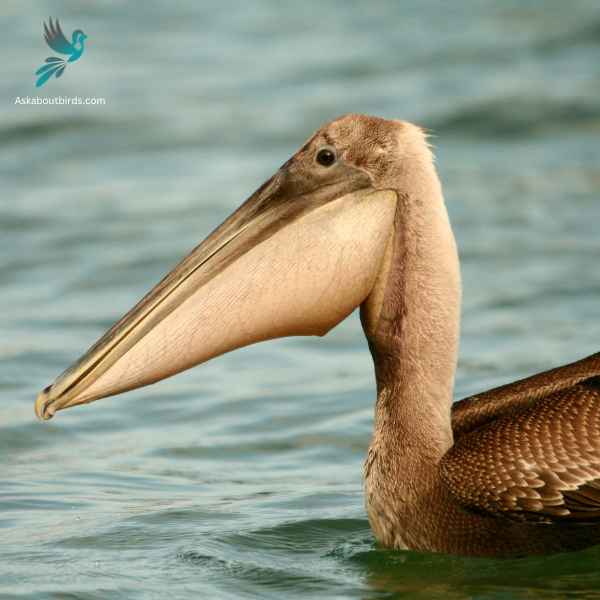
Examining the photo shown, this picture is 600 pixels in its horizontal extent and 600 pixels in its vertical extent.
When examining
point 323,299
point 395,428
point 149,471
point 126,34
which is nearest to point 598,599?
point 395,428

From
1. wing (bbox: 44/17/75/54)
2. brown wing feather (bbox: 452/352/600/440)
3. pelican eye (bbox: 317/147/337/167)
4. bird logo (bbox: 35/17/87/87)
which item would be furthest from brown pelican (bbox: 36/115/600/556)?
wing (bbox: 44/17/75/54)

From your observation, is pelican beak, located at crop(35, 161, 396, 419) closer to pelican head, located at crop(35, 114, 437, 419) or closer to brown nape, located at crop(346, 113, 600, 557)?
pelican head, located at crop(35, 114, 437, 419)

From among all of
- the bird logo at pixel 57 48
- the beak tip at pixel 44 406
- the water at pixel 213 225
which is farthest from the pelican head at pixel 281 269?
the bird logo at pixel 57 48

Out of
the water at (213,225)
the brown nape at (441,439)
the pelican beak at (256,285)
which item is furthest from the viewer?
the water at (213,225)

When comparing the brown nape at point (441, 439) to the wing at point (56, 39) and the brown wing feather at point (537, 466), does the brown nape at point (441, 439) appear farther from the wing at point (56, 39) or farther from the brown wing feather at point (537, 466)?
the wing at point (56, 39)

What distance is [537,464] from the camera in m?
5.79

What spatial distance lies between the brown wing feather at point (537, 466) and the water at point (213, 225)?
270 mm

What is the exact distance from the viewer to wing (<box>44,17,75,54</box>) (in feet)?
57.2

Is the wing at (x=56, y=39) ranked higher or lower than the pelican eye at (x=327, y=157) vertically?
higher

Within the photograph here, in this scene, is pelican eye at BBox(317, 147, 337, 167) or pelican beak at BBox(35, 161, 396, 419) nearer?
pelican beak at BBox(35, 161, 396, 419)

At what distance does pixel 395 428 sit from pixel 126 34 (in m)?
12.9

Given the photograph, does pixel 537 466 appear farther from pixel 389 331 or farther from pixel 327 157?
pixel 327 157

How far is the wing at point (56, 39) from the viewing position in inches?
687

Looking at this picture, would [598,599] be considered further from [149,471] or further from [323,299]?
[149,471]
